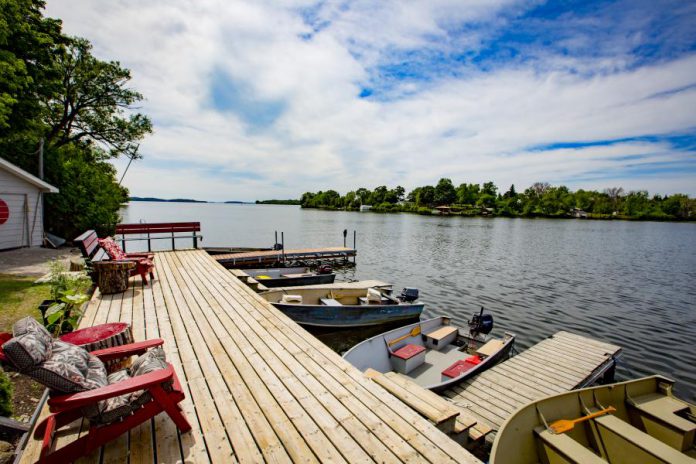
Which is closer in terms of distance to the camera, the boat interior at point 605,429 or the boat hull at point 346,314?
the boat interior at point 605,429

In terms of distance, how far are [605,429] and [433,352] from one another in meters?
4.98

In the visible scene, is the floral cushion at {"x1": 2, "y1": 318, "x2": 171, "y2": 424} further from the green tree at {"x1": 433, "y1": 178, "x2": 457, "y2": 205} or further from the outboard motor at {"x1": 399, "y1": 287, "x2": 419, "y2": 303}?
the green tree at {"x1": 433, "y1": 178, "x2": 457, "y2": 205}

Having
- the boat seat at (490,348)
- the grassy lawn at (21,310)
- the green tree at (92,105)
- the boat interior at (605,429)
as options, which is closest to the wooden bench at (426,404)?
the boat interior at (605,429)

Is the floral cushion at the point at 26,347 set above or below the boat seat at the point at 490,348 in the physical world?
above

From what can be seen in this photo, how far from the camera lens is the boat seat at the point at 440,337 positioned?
939 centimetres

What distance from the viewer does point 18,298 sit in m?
7.82

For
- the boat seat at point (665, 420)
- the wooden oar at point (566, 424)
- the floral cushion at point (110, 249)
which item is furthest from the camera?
the floral cushion at point (110, 249)

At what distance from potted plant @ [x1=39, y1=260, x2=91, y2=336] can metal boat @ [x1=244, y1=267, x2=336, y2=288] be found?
8.01 m

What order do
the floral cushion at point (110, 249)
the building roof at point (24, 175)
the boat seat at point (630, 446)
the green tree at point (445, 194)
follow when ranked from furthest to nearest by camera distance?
the green tree at point (445, 194), the building roof at point (24, 175), the floral cushion at point (110, 249), the boat seat at point (630, 446)

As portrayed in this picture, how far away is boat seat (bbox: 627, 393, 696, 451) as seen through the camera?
4691 millimetres

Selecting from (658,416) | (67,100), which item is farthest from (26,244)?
(658,416)

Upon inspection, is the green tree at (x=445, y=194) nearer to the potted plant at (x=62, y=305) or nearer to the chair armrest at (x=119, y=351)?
the potted plant at (x=62, y=305)

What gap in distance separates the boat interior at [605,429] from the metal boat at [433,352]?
2.71m

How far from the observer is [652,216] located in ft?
362
